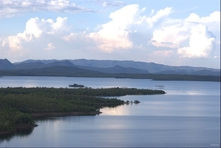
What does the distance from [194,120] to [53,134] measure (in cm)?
1551

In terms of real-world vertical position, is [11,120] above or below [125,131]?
above

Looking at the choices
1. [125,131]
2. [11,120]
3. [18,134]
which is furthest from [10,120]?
[125,131]

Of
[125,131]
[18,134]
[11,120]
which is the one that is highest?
[11,120]

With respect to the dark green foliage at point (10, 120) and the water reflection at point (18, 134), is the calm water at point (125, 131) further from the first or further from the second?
the dark green foliage at point (10, 120)

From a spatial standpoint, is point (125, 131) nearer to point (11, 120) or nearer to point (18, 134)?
point (18, 134)

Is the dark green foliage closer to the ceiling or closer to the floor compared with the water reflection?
closer to the ceiling

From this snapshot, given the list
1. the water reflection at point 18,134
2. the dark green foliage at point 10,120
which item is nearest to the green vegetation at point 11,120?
the dark green foliage at point 10,120

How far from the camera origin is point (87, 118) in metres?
41.8

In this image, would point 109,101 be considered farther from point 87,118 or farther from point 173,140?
point 173,140

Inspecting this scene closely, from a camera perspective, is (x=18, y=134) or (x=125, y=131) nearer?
(x=18, y=134)

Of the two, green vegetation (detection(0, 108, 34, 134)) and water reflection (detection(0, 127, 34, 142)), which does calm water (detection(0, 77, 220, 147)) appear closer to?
water reflection (detection(0, 127, 34, 142))

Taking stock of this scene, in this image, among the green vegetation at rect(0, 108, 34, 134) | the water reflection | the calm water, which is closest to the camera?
the calm water

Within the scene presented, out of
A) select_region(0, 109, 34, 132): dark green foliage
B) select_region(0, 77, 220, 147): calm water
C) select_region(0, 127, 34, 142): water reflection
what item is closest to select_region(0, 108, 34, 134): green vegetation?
select_region(0, 109, 34, 132): dark green foliage

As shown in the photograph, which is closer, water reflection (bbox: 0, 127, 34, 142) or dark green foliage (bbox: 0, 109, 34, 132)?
water reflection (bbox: 0, 127, 34, 142)
